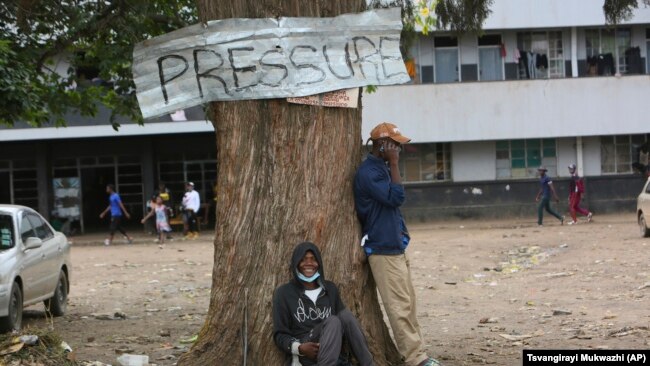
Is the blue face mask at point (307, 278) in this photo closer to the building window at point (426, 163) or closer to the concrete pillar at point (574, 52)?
the building window at point (426, 163)

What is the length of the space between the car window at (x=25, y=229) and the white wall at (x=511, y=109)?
21.5m

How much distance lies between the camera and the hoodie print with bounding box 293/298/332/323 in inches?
280

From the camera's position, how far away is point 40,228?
1448cm

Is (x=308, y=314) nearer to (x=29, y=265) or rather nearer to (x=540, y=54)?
(x=29, y=265)

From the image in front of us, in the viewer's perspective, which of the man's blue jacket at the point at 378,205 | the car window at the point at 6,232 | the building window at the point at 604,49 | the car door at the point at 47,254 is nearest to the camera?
the man's blue jacket at the point at 378,205

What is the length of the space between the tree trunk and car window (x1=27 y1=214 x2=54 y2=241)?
24.4 feet

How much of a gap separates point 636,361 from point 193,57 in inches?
158

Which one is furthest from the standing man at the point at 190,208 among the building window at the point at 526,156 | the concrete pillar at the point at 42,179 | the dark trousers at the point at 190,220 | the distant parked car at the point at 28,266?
the distant parked car at the point at 28,266

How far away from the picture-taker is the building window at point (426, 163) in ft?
116

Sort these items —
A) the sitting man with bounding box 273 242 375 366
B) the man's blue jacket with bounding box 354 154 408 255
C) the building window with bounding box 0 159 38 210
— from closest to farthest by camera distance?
the sitting man with bounding box 273 242 375 366 → the man's blue jacket with bounding box 354 154 408 255 → the building window with bounding box 0 159 38 210

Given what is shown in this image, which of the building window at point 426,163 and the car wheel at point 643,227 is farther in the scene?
the building window at point 426,163

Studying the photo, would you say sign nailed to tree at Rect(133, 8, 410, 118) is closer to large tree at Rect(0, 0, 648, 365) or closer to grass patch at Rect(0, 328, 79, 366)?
large tree at Rect(0, 0, 648, 365)

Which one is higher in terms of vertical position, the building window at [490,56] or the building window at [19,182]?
the building window at [490,56]

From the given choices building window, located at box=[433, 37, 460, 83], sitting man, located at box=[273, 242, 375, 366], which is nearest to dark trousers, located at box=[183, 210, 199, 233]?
building window, located at box=[433, 37, 460, 83]
